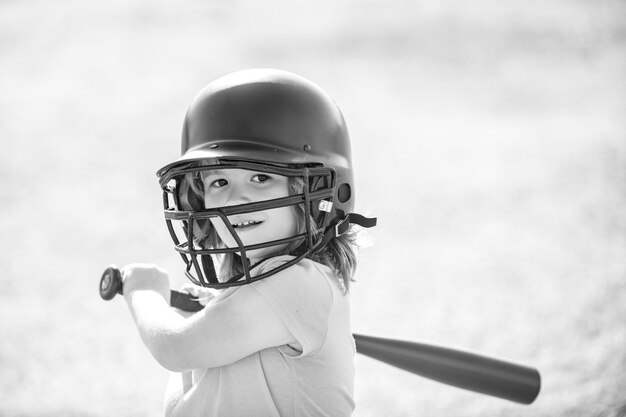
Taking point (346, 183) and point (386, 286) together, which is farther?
point (386, 286)

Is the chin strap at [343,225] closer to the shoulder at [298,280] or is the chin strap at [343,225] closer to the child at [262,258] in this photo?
the child at [262,258]

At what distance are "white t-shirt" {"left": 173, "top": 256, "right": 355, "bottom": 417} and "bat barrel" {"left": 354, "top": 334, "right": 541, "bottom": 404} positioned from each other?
1.58ft

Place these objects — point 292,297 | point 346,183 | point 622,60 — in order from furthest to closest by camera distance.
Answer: point 622,60 < point 346,183 < point 292,297

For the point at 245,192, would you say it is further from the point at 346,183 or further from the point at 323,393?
the point at 323,393

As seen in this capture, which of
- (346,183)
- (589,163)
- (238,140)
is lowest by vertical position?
(589,163)

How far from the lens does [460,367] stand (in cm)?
202

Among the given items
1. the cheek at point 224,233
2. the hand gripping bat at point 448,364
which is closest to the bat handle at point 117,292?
the hand gripping bat at point 448,364

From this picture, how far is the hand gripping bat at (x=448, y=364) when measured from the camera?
6.49ft

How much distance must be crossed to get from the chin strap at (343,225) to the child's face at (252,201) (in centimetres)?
10

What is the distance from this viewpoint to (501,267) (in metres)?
3.94

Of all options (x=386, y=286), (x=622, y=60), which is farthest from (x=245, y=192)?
(x=622, y=60)

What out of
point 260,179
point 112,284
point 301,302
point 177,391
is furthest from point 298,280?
point 112,284

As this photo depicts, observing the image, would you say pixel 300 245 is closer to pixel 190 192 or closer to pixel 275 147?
pixel 275 147

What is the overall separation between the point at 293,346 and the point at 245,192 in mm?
414
